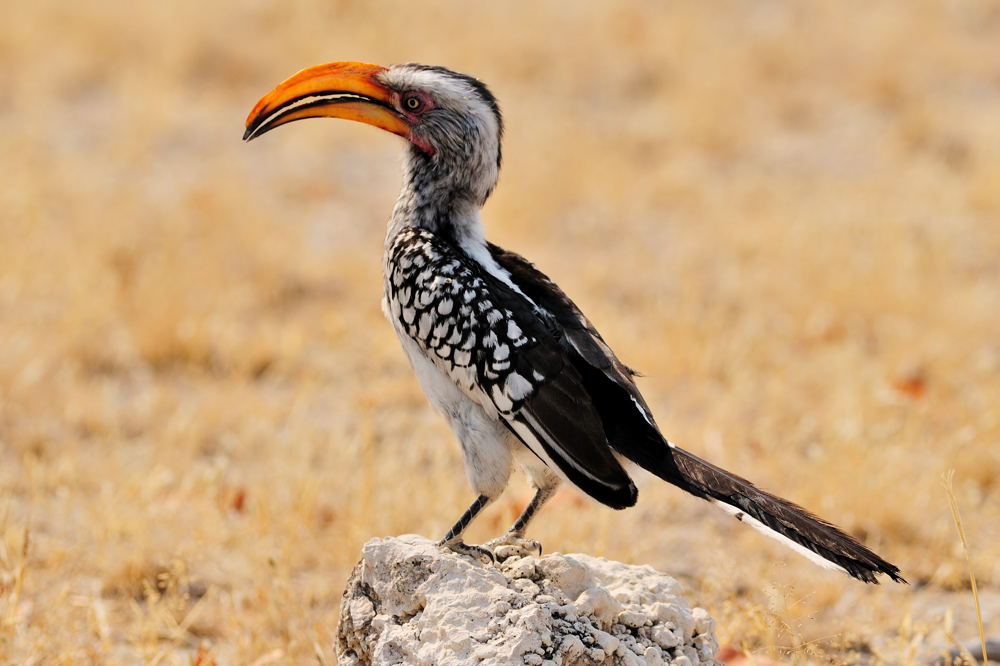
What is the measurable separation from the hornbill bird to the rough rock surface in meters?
0.25

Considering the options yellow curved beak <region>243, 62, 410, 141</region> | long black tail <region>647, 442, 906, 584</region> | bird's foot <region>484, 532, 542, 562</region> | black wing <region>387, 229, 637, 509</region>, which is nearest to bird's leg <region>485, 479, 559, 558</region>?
bird's foot <region>484, 532, 542, 562</region>

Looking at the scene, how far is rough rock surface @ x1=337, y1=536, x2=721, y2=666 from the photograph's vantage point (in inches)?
91.2

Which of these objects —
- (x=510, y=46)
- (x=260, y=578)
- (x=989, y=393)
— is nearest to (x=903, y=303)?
(x=989, y=393)

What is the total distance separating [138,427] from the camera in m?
4.97

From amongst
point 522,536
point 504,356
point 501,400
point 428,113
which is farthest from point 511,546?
point 428,113

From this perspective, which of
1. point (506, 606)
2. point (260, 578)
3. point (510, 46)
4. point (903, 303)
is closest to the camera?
point (506, 606)

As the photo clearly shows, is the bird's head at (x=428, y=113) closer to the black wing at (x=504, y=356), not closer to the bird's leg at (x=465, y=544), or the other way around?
the black wing at (x=504, y=356)

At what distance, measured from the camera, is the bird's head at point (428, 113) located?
124 inches

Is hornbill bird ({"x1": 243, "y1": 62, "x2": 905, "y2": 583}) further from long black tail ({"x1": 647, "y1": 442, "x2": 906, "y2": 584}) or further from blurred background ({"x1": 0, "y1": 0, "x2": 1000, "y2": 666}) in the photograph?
blurred background ({"x1": 0, "y1": 0, "x2": 1000, "y2": 666})

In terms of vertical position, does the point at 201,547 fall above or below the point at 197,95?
below

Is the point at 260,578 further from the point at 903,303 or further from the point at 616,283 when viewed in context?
the point at 903,303

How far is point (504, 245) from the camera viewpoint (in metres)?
7.50

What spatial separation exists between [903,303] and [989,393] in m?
1.37

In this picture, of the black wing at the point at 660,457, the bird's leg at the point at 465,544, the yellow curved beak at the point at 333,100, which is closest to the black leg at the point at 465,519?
the bird's leg at the point at 465,544
